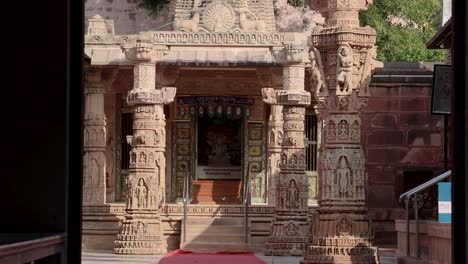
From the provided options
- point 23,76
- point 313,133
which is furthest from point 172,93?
point 23,76

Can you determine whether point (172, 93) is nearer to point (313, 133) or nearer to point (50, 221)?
point (313, 133)

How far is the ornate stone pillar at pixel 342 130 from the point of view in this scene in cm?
1736

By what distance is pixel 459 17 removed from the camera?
19.0ft

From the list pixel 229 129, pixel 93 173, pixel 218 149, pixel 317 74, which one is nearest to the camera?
pixel 317 74

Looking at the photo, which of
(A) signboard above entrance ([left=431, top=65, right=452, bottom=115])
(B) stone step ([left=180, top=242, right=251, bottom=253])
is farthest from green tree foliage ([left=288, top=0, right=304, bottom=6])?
(A) signboard above entrance ([left=431, top=65, right=452, bottom=115])

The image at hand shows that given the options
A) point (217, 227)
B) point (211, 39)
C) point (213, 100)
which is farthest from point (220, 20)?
point (217, 227)

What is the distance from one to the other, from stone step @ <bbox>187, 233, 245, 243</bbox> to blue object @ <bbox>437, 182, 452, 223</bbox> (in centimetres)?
1282

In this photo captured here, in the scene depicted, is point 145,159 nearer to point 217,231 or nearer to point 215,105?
point 217,231

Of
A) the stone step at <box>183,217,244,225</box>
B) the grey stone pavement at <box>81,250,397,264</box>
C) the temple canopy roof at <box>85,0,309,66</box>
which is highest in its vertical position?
the temple canopy roof at <box>85,0,309,66</box>

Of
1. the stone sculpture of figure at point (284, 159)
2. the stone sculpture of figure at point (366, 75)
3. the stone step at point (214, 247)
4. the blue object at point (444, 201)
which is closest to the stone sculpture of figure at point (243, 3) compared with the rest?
the stone sculpture of figure at point (284, 159)

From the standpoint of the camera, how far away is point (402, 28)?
39062 millimetres

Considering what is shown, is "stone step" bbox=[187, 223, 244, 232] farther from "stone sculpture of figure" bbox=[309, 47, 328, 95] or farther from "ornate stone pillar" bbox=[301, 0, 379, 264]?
"stone sculpture of figure" bbox=[309, 47, 328, 95]

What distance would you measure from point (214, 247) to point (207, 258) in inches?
77.0

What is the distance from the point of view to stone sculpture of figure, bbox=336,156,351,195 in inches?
A: 688
